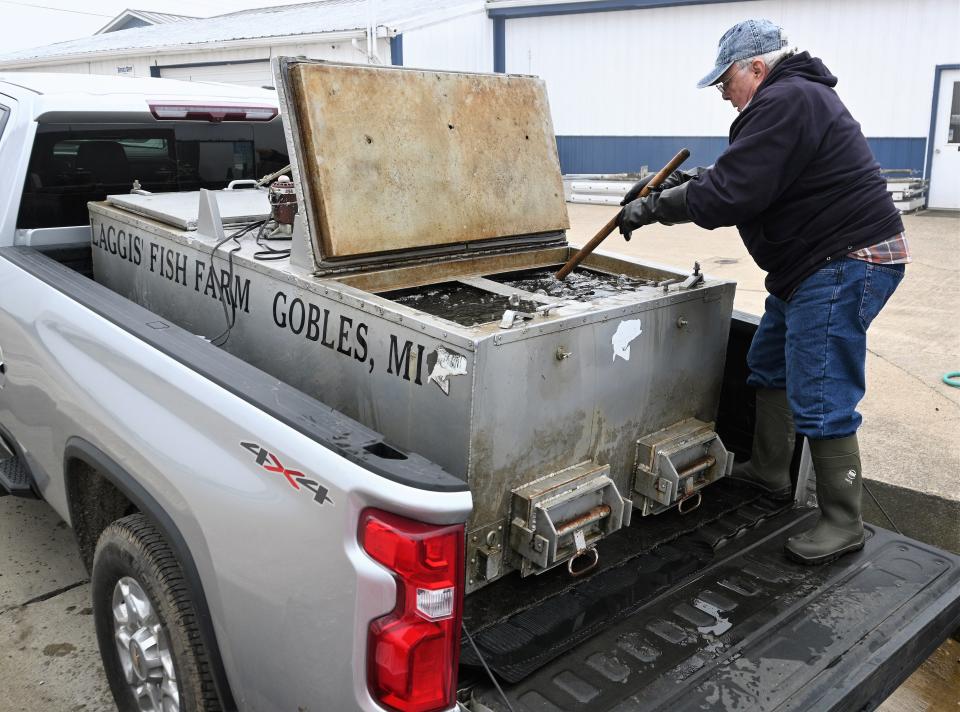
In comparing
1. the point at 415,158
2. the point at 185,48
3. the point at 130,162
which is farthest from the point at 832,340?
the point at 185,48

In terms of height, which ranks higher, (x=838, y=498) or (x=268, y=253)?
(x=268, y=253)

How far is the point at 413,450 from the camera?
2307mm

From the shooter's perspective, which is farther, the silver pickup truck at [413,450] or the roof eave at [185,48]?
the roof eave at [185,48]

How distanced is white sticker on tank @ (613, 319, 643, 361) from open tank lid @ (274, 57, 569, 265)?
808 mm

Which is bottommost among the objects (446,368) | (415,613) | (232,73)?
(415,613)

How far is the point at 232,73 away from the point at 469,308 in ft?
62.9

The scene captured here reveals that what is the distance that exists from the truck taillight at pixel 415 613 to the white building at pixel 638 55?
14.8 metres

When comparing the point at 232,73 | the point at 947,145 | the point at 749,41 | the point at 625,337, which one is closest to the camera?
the point at 625,337

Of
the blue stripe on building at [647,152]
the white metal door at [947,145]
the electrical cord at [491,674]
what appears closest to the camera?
the electrical cord at [491,674]

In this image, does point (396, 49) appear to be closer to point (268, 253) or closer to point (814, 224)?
point (268, 253)

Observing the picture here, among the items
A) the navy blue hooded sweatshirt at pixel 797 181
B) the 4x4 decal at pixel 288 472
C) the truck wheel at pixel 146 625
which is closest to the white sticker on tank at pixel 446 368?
the 4x4 decal at pixel 288 472

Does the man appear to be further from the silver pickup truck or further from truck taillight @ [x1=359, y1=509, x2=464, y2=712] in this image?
truck taillight @ [x1=359, y1=509, x2=464, y2=712]

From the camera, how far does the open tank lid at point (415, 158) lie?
2623mm

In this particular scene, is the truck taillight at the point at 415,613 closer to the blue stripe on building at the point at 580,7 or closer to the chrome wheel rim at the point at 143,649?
the chrome wheel rim at the point at 143,649
